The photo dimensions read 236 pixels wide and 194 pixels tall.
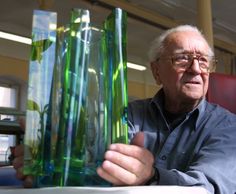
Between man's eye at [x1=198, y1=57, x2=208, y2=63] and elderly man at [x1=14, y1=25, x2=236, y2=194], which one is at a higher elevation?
man's eye at [x1=198, y1=57, x2=208, y2=63]

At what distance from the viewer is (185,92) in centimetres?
159

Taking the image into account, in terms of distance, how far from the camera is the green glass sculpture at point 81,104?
2.49ft

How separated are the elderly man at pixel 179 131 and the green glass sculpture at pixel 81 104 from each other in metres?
0.06

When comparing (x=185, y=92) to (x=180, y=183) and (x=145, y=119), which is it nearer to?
(x=145, y=119)

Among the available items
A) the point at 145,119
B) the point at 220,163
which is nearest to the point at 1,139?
the point at 145,119

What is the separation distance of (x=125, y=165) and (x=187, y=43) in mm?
1033

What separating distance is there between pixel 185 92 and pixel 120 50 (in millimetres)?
827

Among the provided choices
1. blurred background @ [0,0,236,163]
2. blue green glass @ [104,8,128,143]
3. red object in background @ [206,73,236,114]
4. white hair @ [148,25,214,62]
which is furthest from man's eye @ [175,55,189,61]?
blurred background @ [0,0,236,163]

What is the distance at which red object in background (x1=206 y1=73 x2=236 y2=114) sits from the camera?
1.89 metres

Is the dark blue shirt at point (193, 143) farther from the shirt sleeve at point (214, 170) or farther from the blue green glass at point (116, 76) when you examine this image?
the blue green glass at point (116, 76)

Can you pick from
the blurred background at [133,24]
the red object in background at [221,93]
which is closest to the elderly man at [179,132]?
the red object in background at [221,93]

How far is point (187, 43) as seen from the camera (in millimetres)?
1658

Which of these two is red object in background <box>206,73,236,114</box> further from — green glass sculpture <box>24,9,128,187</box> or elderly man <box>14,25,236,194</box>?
green glass sculpture <box>24,9,128,187</box>

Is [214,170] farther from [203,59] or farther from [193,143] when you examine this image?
[203,59]
